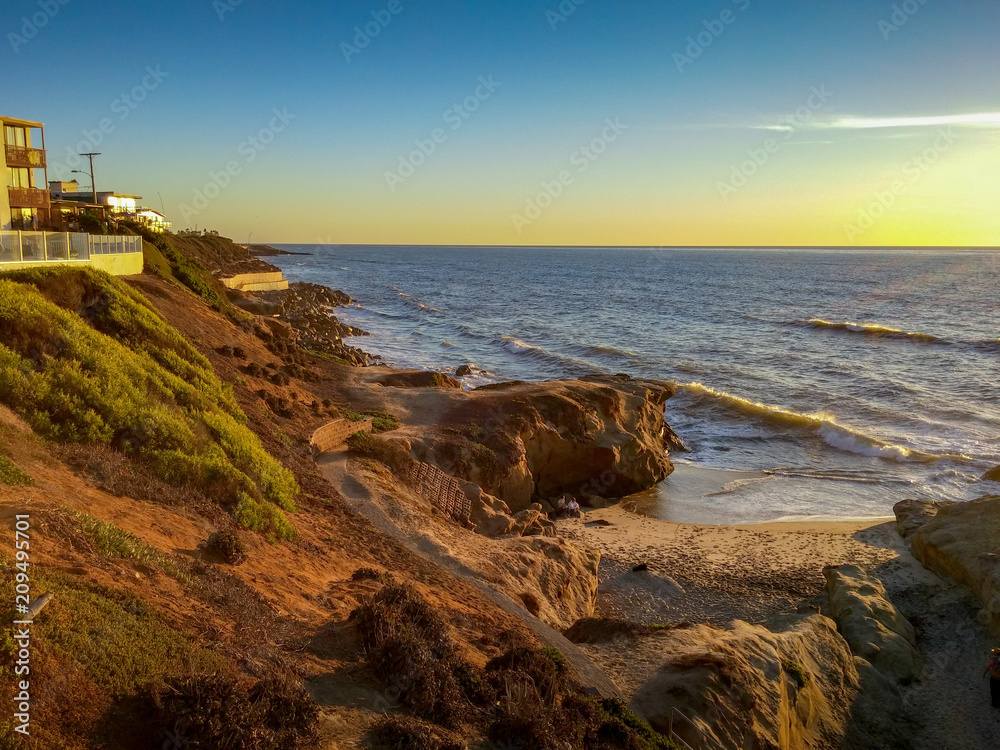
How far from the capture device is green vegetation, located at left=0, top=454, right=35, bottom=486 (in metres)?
9.29

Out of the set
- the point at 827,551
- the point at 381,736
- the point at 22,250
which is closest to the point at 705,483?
the point at 827,551

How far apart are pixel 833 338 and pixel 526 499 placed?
47141 mm

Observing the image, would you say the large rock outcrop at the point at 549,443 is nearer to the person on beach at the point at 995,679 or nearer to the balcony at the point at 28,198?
the person on beach at the point at 995,679

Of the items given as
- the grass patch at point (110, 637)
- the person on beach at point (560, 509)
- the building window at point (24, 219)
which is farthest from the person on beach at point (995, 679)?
the building window at point (24, 219)

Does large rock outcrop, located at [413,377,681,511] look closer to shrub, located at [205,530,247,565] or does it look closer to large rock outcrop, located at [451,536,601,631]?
large rock outcrop, located at [451,536,601,631]

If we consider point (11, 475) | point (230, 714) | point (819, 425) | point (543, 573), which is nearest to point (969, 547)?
point (543, 573)

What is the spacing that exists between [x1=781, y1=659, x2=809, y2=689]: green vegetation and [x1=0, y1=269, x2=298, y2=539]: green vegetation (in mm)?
9927

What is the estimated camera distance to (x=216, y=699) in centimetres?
653

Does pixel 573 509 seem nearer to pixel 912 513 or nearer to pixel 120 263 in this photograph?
pixel 912 513

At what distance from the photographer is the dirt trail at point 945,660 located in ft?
43.2

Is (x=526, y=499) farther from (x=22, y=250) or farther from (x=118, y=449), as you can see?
(x=22, y=250)

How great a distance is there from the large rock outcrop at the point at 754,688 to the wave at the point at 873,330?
2137 inches

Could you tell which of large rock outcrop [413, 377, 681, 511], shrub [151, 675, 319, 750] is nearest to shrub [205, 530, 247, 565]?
shrub [151, 675, 319, 750]

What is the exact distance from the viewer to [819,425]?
34.7m
